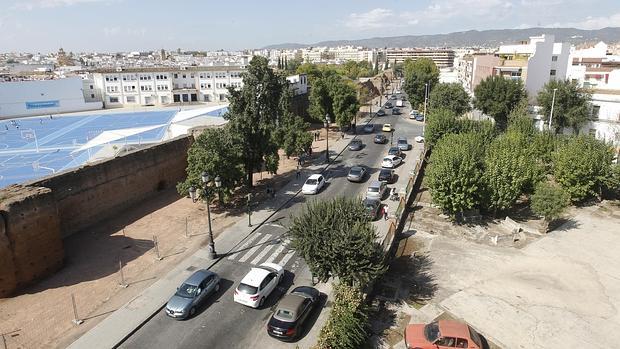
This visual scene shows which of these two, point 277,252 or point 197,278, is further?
point 277,252

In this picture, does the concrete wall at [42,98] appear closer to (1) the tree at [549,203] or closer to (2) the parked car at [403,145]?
(2) the parked car at [403,145]

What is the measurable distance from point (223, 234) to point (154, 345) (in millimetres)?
10372

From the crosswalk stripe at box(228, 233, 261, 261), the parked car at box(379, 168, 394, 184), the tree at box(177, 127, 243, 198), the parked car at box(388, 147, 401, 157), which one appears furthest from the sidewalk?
the parked car at box(388, 147, 401, 157)

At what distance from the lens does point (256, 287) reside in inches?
727

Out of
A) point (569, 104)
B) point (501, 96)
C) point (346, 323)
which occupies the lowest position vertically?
point (346, 323)

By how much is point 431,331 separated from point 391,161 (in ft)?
84.4

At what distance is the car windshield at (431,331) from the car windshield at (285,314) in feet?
17.6

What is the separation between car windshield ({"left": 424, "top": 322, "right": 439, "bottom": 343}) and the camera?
616 inches

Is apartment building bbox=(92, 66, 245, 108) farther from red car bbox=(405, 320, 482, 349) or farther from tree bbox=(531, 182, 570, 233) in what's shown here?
red car bbox=(405, 320, 482, 349)

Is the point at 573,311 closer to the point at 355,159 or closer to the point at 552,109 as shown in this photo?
the point at 355,159

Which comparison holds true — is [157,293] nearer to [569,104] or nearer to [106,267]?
[106,267]

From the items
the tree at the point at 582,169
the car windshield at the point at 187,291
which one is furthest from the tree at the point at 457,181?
the car windshield at the point at 187,291

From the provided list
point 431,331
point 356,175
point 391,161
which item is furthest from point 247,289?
point 391,161

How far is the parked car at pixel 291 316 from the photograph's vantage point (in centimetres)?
1611
